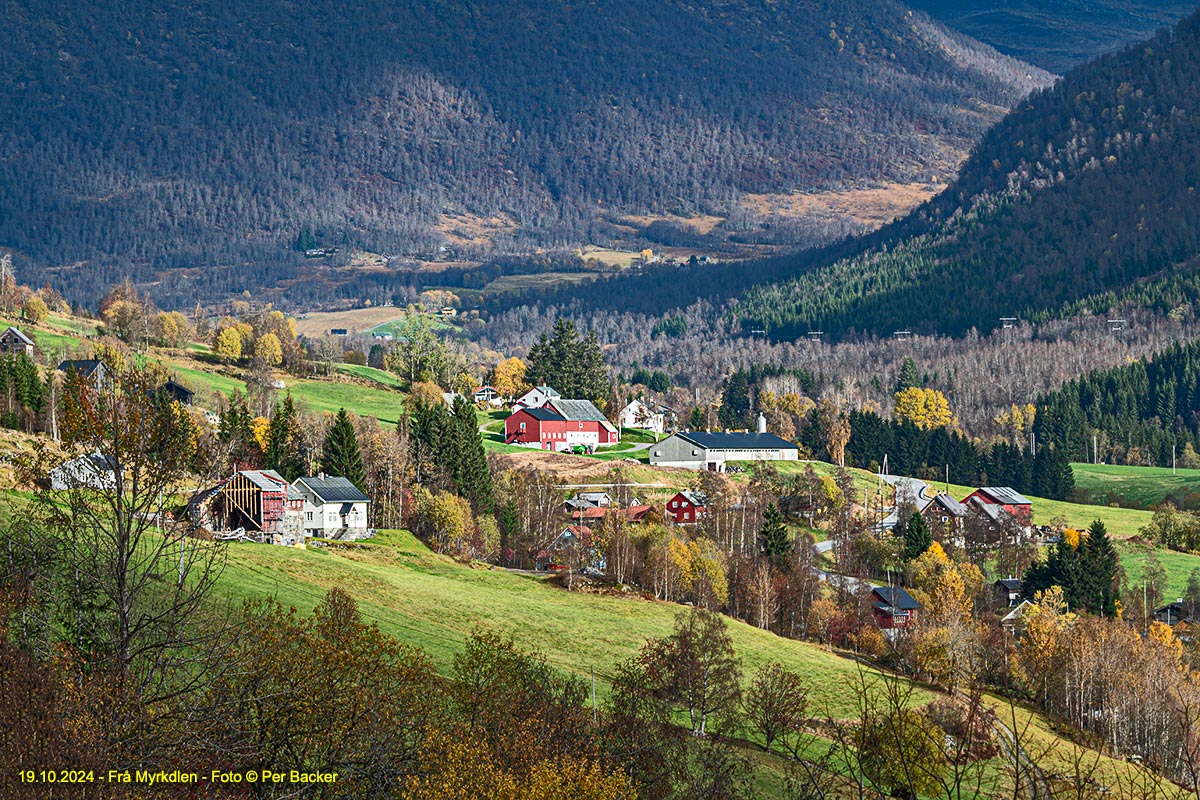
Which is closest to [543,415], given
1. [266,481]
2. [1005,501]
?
[1005,501]

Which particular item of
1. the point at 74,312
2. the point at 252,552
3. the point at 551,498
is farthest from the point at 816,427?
the point at 252,552

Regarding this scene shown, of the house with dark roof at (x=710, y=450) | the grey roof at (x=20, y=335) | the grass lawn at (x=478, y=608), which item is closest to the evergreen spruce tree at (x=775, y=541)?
the grass lawn at (x=478, y=608)

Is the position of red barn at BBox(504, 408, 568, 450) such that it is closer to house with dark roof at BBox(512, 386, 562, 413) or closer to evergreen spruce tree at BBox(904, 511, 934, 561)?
house with dark roof at BBox(512, 386, 562, 413)

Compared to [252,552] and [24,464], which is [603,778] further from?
[252,552]

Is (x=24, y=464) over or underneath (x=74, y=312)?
underneath

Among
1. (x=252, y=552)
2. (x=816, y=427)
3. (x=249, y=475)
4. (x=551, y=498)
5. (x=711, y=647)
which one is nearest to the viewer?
(x=711, y=647)

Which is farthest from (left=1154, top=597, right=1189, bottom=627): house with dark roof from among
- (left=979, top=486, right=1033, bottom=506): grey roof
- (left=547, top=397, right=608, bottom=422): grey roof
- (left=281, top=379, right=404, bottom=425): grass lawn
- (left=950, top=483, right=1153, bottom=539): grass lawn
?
(left=281, top=379, right=404, bottom=425): grass lawn

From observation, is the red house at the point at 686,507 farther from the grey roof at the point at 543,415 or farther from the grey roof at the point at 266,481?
the grey roof at the point at 266,481
